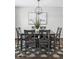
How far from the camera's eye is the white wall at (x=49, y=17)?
778 centimetres

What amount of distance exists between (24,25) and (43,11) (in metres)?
1.66

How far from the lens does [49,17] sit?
7922 millimetres

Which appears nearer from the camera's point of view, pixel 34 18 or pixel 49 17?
pixel 34 18

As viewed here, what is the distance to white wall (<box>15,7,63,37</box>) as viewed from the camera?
7.78 m
